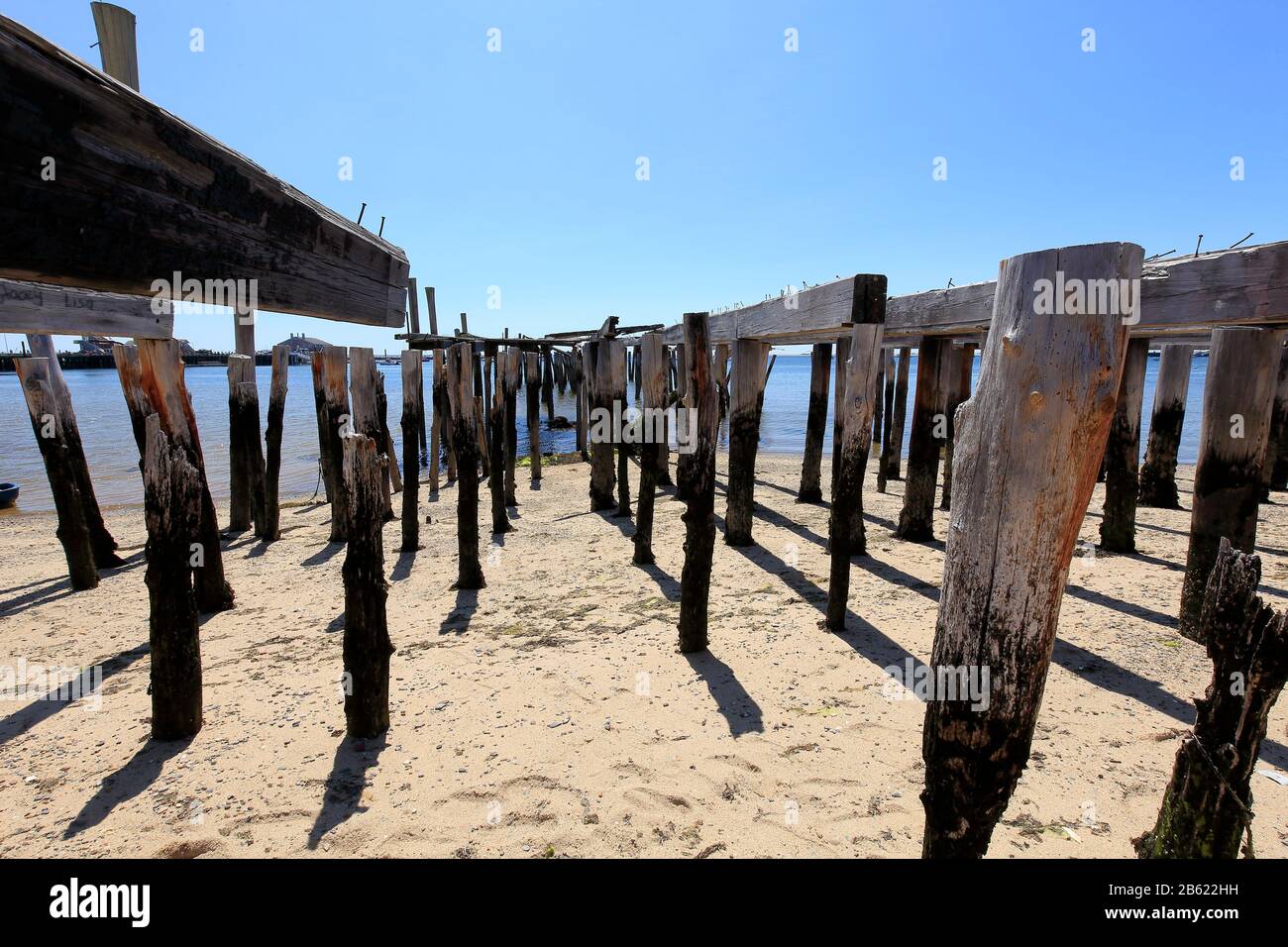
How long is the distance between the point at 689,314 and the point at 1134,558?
6.12 m

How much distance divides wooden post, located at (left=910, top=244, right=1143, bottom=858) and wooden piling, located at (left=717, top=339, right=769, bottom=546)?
19.5ft

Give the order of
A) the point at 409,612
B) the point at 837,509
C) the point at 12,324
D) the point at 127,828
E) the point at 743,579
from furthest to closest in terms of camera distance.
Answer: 1. the point at 743,579
2. the point at 409,612
3. the point at 837,509
4. the point at 12,324
5. the point at 127,828

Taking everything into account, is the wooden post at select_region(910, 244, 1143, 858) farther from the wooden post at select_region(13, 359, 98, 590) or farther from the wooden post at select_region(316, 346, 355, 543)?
the wooden post at select_region(13, 359, 98, 590)

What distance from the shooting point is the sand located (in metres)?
3.37

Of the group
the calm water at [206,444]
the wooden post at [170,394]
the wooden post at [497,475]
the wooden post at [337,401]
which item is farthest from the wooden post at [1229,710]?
the calm water at [206,444]

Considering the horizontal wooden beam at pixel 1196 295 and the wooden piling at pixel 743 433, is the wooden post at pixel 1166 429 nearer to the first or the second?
the horizontal wooden beam at pixel 1196 295

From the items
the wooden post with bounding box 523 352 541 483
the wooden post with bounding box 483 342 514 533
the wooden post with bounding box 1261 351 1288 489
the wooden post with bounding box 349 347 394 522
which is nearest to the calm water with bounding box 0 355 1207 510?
the wooden post with bounding box 523 352 541 483

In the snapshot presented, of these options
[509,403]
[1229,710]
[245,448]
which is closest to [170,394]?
[245,448]

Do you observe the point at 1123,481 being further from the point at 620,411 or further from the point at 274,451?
the point at 274,451

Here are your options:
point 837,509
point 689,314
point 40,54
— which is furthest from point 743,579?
point 40,54

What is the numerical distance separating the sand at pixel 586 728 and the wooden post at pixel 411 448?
1.65m

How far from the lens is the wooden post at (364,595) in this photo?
4137 millimetres
